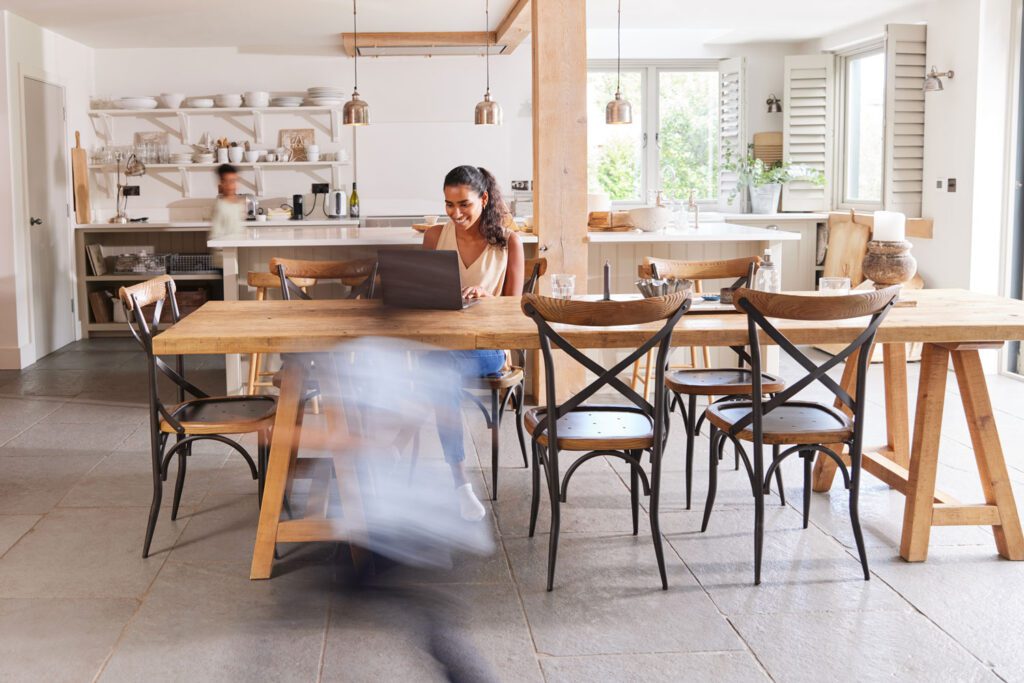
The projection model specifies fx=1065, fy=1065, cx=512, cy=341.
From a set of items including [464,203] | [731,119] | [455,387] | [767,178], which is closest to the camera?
[455,387]

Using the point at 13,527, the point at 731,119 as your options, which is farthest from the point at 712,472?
the point at 731,119

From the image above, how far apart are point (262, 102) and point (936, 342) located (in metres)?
7.03

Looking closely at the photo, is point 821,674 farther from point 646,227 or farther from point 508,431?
point 646,227

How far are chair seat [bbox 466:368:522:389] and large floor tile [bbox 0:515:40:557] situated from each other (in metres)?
1.65

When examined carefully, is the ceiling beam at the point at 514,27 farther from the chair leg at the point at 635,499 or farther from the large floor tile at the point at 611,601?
the large floor tile at the point at 611,601

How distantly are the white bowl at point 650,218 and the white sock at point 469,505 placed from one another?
2.70m

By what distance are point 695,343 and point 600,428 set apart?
39 cm

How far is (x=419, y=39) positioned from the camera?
344 inches

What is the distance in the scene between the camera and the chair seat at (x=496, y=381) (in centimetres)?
403

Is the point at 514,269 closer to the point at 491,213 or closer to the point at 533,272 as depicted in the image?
the point at 491,213

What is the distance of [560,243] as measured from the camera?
5598mm

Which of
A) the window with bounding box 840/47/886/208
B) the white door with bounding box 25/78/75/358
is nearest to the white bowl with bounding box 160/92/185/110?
the white door with bounding box 25/78/75/358

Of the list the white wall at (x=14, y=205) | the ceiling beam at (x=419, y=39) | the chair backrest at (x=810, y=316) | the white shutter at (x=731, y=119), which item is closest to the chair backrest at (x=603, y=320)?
the chair backrest at (x=810, y=316)

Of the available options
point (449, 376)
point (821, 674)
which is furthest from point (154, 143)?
point (821, 674)
